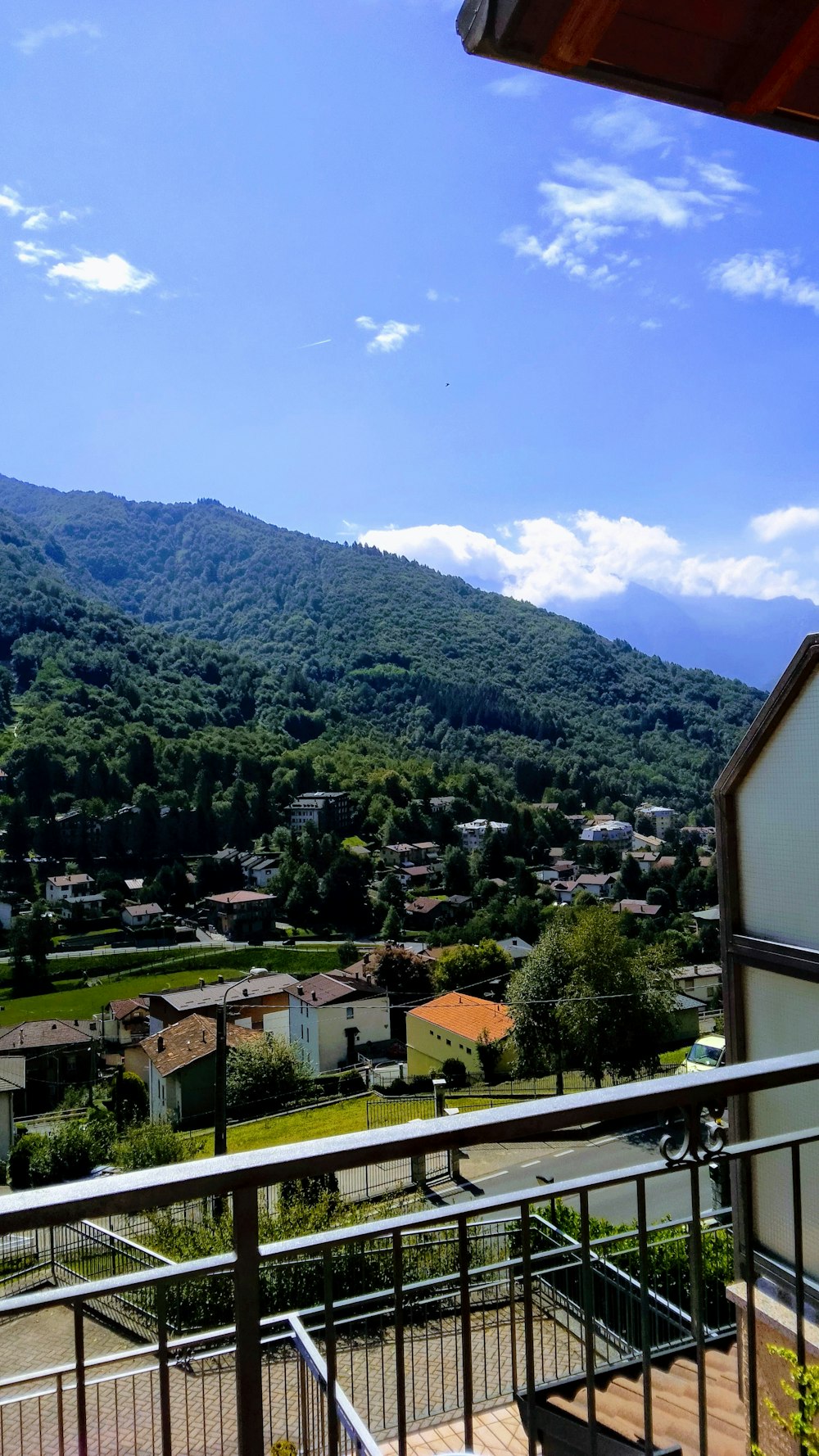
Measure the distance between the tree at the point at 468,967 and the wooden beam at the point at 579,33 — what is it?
39101 mm

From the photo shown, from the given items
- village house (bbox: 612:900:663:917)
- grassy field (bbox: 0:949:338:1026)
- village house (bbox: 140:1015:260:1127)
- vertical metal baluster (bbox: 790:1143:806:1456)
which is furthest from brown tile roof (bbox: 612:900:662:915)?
vertical metal baluster (bbox: 790:1143:806:1456)

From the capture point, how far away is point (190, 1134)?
2598 centimetres

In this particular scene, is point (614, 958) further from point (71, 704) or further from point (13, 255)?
point (13, 255)

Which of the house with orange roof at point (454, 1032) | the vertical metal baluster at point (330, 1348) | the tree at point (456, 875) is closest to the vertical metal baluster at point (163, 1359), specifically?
the vertical metal baluster at point (330, 1348)

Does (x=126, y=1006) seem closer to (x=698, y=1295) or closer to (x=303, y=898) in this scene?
(x=303, y=898)

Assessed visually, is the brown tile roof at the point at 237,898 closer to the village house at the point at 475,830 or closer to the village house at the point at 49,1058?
the village house at the point at 475,830

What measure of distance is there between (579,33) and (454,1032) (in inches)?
1180

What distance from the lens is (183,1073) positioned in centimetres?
2869

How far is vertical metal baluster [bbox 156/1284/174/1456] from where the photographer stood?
3.68ft

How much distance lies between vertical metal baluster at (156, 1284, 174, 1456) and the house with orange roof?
26501mm

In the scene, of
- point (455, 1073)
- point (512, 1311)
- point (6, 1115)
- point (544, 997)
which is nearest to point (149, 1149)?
point (544, 997)

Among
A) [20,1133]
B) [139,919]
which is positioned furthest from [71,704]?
[20,1133]

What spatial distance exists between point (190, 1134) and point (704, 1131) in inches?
1098

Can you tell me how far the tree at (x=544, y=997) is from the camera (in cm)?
2272
